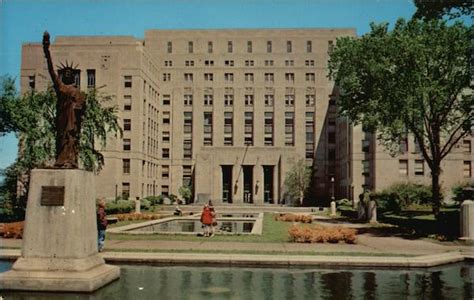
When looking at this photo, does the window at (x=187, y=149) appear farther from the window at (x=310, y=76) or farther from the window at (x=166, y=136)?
the window at (x=310, y=76)

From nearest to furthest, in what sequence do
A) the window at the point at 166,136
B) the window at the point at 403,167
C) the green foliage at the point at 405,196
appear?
the green foliage at the point at 405,196 → the window at the point at 403,167 → the window at the point at 166,136

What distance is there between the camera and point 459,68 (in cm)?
2417

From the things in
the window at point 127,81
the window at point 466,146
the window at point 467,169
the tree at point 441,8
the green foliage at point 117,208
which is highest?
the window at point 127,81

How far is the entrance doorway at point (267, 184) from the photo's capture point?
84188 millimetres

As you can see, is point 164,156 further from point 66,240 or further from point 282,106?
point 66,240

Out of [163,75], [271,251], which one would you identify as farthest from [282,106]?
[271,251]

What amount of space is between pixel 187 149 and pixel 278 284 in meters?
77.8

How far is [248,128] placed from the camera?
88.0m

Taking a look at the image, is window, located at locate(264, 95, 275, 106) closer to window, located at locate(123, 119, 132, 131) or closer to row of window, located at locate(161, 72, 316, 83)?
row of window, located at locate(161, 72, 316, 83)

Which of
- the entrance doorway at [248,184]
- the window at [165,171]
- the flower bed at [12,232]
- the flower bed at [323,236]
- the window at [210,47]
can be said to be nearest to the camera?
the flower bed at [323,236]

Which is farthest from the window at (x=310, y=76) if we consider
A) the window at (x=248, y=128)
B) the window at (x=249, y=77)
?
the window at (x=248, y=128)

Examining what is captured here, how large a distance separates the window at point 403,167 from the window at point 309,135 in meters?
23.4

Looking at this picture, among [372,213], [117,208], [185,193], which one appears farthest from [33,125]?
[185,193]

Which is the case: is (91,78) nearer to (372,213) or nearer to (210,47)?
(210,47)
